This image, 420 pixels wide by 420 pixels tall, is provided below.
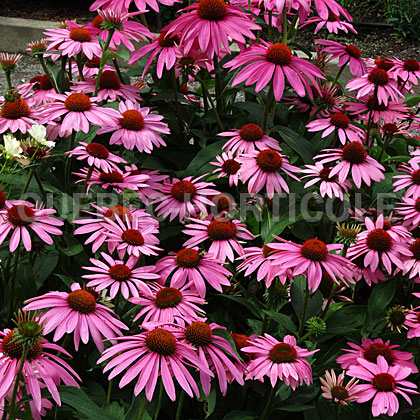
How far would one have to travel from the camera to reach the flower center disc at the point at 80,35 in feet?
6.50

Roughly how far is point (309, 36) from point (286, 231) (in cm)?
562

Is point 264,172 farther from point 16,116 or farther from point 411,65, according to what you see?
point 411,65

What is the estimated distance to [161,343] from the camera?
1.15 metres

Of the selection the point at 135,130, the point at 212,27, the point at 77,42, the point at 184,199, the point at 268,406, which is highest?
the point at 212,27

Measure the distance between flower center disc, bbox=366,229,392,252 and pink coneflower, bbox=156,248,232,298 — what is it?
0.34 metres

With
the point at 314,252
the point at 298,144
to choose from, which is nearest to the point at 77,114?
the point at 298,144

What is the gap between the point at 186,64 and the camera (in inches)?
77.5

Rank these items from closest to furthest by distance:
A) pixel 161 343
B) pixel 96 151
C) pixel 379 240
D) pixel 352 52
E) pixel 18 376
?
pixel 18 376 < pixel 161 343 < pixel 379 240 < pixel 96 151 < pixel 352 52

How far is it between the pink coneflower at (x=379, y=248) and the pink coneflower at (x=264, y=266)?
19 centimetres

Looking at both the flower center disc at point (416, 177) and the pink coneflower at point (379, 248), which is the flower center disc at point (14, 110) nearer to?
the pink coneflower at point (379, 248)

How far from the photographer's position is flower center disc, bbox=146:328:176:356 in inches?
45.2

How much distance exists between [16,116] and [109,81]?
1.13 feet

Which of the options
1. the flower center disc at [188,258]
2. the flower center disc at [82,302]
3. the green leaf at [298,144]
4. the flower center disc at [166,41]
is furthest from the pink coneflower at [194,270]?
the flower center disc at [166,41]

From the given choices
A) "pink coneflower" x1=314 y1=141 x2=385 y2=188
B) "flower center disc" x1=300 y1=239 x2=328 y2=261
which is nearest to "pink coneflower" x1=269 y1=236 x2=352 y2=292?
"flower center disc" x1=300 y1=239 x2=328 y2=261
